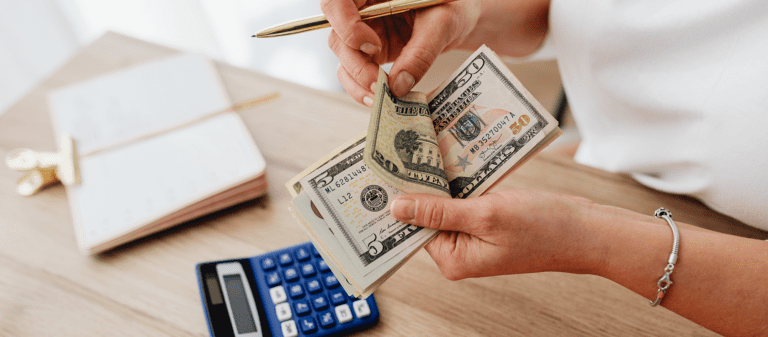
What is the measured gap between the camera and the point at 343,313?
1.81ft

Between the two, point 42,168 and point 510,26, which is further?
point 510,26

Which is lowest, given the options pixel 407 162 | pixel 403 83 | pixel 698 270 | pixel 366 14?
pixel 698 270

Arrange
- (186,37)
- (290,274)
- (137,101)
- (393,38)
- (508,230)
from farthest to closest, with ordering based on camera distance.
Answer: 1. (186,37)
2. (137,101)
3. (393,38)
4. (290,274)
5. (508,230)

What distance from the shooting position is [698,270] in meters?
0.50

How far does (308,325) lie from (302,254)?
10cm

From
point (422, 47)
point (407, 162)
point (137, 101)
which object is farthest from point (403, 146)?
point (137, 101)

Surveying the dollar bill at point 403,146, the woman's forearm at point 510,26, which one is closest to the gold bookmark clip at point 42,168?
the dollar bill at point 403,146

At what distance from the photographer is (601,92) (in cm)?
76

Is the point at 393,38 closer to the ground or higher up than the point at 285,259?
higher up

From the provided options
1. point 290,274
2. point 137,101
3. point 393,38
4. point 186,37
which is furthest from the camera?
point 186,37

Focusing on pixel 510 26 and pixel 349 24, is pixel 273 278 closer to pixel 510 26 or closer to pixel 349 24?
pixel 349 24

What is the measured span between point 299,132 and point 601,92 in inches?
21.2

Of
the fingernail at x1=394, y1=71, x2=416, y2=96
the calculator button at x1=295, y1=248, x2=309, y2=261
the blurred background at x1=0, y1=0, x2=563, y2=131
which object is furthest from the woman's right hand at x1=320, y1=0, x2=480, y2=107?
the blurred background at x1=0, y1=0, x2=563, y2=131

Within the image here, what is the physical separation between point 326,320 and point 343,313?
0.02m
